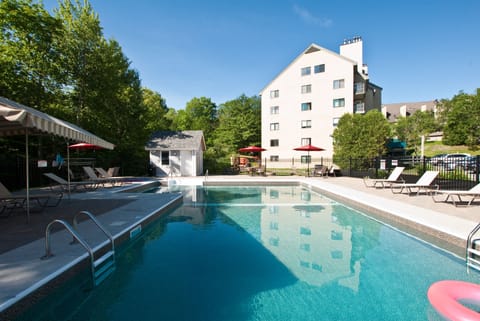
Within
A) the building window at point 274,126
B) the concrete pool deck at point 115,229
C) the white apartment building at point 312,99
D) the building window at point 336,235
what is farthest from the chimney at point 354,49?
the building window at point 336,235

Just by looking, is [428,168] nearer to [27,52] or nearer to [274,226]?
[274,226]

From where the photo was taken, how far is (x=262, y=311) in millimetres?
3168

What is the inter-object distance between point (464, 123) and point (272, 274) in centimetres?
5168

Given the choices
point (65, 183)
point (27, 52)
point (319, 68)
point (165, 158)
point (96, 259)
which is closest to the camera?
point (96, 259)

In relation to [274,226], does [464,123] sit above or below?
above

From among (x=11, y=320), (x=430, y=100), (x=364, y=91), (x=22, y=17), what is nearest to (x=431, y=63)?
(x=364, y=91)

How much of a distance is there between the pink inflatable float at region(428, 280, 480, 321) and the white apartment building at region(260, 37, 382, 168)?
89.2 feet

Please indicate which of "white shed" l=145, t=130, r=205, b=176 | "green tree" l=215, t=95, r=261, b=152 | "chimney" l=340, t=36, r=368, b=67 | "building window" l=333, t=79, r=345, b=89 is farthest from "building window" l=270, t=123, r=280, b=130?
"white shed" l=145, t=130, r=205, b=176

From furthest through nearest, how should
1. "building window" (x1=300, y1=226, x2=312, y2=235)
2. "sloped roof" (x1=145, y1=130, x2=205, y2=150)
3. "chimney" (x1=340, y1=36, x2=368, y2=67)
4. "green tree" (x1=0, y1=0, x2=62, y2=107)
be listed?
"chimney" (x1=340, y1=36, x2=368, y2=67) → "sloped roof" (x1=145, y1=130, x2=205, y2=150) → "green tree" (x1=0, y1=0, x2=62, y2=107) → "building window" (x1=300, y1=226, x2=312, y2=235)

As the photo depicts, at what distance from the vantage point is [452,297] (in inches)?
120

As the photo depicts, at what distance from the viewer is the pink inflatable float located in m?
2.72

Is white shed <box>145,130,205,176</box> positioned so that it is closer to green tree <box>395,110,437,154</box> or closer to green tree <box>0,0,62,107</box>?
green tree <box>0,0,62,107</box>

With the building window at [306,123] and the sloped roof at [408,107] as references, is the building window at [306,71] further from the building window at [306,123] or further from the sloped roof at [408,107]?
the sloped roof at [408,107]

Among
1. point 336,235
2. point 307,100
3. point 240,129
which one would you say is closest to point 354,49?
point 307,100
